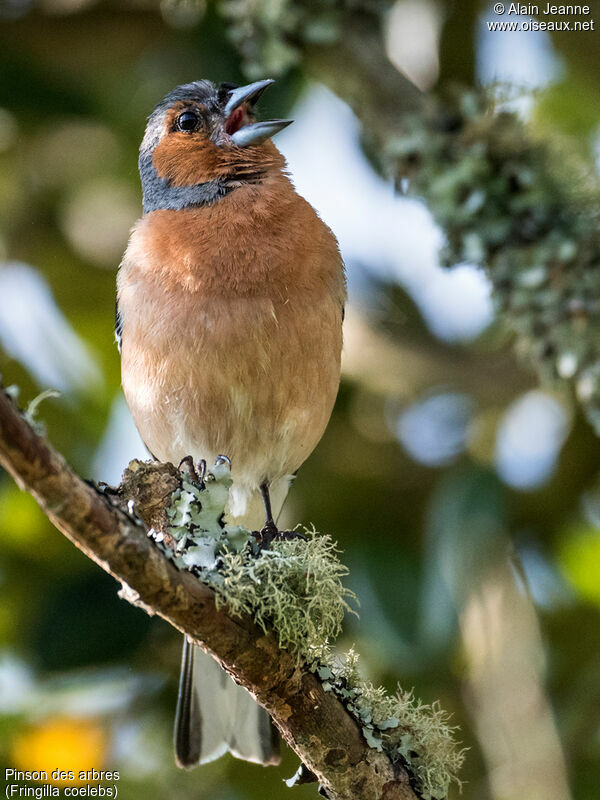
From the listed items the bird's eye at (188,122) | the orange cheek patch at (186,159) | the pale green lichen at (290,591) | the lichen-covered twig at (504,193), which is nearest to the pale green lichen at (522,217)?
the lichen-covered twig at (504,193)

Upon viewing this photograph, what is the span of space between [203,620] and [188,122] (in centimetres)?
284

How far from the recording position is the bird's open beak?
4352 millimetres

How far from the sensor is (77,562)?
4707mm

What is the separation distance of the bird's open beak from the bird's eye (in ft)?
0.49

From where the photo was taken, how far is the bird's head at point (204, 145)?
4320 mm

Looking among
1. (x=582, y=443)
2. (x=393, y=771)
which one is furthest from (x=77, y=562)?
(x=582, y=443)

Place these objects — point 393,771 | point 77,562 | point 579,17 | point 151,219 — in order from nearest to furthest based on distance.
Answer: point 393,771 < point 151,219 < point 77,562 < point 579,17

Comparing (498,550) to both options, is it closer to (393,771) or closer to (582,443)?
(582,443)

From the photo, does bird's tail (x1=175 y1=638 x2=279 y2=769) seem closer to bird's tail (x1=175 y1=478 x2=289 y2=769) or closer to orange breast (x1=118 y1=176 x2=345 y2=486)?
bird's tail (x1=175 y1=478 x2=289 y2=769)

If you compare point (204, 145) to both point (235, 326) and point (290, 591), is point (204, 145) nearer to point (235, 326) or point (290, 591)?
point (235, 326)

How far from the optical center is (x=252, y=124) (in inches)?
176

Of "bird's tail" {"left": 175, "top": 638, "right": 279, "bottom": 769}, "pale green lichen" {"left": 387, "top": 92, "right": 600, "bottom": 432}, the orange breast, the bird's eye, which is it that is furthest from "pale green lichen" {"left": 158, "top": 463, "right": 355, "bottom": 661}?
the bird's eye

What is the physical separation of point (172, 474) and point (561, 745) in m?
2.52

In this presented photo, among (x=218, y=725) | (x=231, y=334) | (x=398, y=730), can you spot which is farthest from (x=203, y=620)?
(x=218, y=725)
